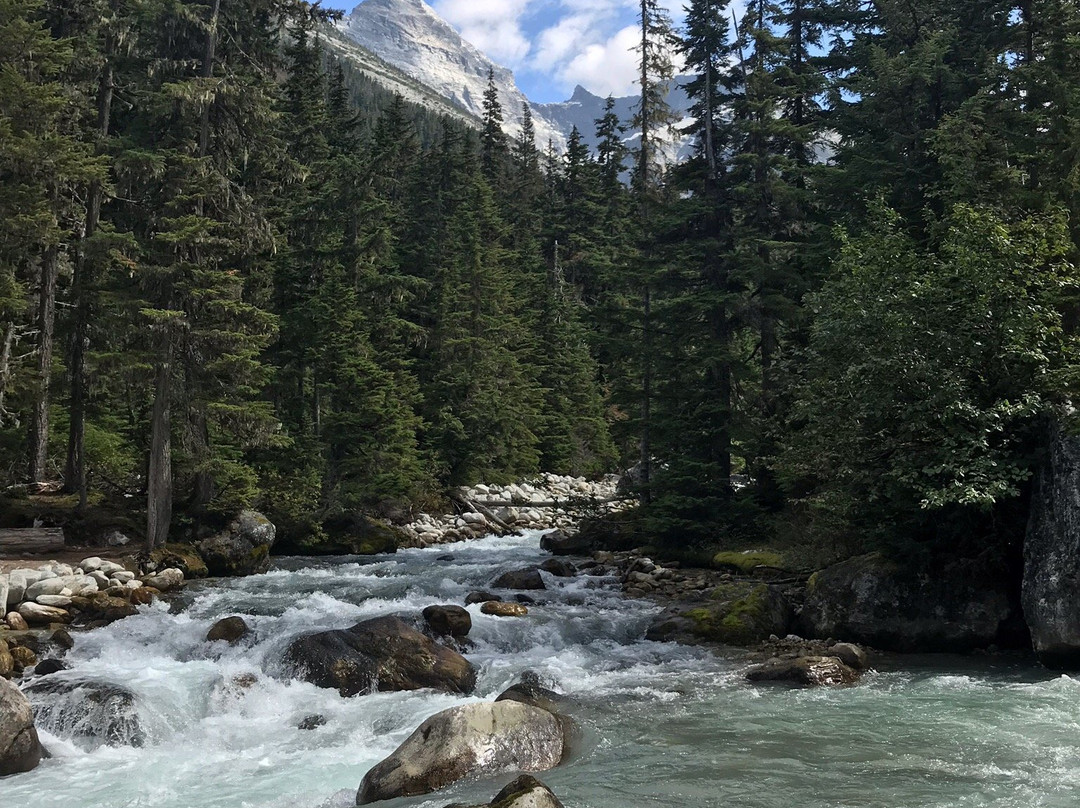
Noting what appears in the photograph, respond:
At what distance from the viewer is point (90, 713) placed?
9.87 m

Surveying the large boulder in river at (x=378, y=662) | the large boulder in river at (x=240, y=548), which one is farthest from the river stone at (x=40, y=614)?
the large boulder in river at (x=240, y=548)

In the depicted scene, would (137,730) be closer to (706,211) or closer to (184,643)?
(184,643)

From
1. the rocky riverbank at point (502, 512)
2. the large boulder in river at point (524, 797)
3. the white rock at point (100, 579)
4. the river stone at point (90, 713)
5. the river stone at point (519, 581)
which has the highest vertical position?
the rocky riverbank at point (502, 512)

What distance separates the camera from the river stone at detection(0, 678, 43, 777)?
8711 millimetres

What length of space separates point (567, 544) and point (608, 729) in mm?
15020

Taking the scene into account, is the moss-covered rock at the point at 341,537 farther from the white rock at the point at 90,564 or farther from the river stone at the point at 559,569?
the white rock at the point at 90,564

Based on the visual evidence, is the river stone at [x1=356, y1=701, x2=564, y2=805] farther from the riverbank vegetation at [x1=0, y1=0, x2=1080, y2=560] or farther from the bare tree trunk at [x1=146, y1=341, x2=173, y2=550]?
the bare tree trunk at [x1=146, y1=341, x2=173, y2=550]

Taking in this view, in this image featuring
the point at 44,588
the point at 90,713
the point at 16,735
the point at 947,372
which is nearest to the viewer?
the point at 16,735

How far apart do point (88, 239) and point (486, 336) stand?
71.5ft

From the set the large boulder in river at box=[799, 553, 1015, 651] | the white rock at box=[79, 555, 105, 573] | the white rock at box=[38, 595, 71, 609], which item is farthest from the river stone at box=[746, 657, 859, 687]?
the white rock at box=[79, 555, 105, 573]

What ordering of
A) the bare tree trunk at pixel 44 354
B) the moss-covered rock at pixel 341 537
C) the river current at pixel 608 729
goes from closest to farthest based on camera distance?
1. the river current at pixel 608 729
2. the bare tree trunk at pixel 44 354
3. the moss-covered rock at pixel 341 537

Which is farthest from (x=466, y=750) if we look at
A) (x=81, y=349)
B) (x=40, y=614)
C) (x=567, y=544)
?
(x=81, y=349)

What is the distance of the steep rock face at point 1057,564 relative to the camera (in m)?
11.4

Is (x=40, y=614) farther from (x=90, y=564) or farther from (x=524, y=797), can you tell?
(x=524, y=797)
